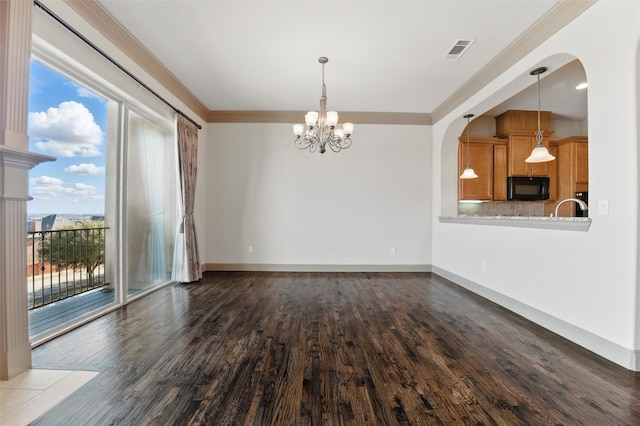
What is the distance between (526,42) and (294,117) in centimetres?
361

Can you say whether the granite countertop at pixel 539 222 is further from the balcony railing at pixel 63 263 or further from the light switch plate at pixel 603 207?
the balcony railing at pixel 63 263

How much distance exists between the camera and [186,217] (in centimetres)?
468

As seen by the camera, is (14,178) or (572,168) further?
(572,168)

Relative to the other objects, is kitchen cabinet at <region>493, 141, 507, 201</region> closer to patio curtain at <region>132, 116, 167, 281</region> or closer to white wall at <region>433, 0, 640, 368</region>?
white wall at <region>433, 0, 640, 368</region>

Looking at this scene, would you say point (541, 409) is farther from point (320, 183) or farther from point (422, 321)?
point (320, 183)

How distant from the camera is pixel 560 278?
2.84 meters

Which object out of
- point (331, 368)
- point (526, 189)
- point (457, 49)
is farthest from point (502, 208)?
point (331, 368)

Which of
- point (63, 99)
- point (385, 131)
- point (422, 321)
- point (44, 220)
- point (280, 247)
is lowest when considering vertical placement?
point (422, 321)

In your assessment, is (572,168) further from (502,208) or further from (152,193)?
(152,193)

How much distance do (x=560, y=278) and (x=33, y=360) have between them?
14.6 feet

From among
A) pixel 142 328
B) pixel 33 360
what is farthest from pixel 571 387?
pixel 33 360

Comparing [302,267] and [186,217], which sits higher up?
[186,217]

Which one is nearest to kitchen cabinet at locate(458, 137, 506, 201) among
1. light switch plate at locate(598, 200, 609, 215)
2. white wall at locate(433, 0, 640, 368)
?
white wall at locate(433, 0, 640, 368)

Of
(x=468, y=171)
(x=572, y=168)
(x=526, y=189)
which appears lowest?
(x=526, y=189)
